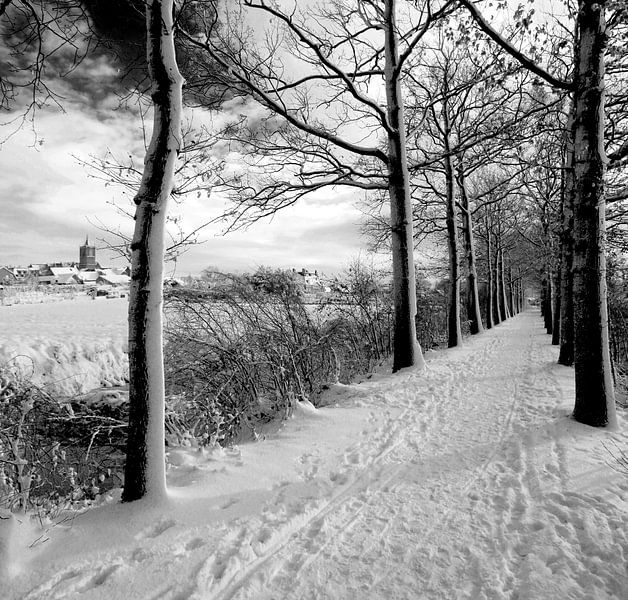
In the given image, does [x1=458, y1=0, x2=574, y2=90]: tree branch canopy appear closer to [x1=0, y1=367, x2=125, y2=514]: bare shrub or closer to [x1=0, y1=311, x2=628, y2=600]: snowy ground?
[x1=0, y1=311, x2=628, y2=600]: snowy ground

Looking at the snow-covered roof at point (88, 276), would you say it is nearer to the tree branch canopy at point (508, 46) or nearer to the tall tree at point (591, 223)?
the tree branch canopy at point (508, 46)

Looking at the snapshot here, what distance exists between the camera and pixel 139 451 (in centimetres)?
306

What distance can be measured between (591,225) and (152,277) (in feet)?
17.3

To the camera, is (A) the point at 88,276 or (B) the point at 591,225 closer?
(B) the point at 591,225

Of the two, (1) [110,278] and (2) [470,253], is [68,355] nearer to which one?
Result: (2) [470,253]

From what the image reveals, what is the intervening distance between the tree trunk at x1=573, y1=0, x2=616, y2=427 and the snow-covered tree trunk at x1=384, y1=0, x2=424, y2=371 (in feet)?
12.4

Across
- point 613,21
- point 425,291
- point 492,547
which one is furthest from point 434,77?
point 492,547

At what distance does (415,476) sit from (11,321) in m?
18.6

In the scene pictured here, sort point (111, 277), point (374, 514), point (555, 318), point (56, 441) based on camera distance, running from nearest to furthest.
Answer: point (374, 514) < point (56, 441) < point (555, 318) < point (111, 277)

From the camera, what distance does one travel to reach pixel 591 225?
15.4ft

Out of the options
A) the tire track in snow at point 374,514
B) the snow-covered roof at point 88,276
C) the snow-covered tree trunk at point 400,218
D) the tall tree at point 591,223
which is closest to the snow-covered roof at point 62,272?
the snow-covered roof at point 88,276

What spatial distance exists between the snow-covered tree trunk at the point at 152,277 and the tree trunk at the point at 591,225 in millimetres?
4973

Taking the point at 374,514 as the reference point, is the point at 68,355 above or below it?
above

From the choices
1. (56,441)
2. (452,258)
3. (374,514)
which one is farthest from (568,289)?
(56,441)
